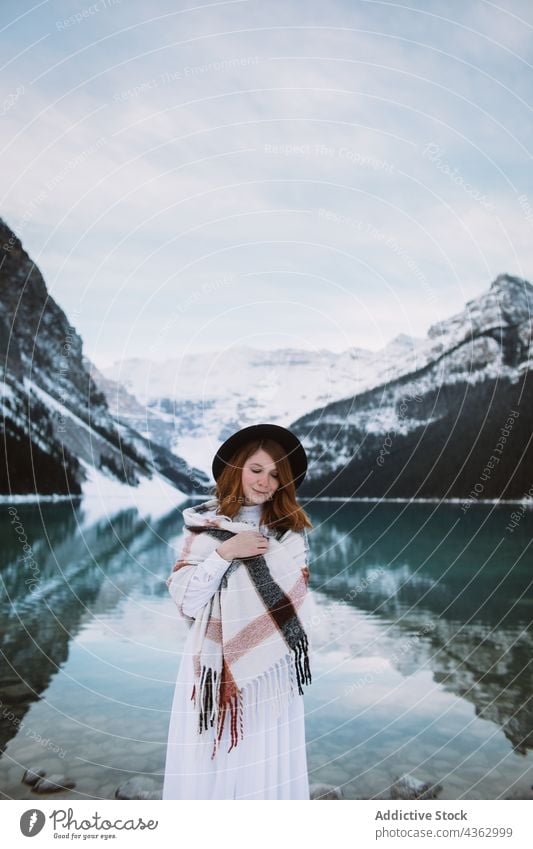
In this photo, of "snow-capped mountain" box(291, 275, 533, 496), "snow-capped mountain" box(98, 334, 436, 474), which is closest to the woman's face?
"snow-capped mountain" box(98, 334, 436, 474)

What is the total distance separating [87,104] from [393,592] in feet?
15.8

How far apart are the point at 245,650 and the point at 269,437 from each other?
A: 522 millimetres

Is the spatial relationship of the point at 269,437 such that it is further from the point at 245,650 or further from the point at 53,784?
the point at 53,784

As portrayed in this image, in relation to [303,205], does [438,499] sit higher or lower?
lower

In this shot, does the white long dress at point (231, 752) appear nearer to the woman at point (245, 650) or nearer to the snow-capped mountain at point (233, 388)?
the woman at point (245, 650)

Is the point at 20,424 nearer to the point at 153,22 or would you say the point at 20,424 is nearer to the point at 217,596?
the point at 153,22

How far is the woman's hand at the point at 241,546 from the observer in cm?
171

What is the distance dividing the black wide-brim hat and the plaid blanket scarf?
0.16 meters

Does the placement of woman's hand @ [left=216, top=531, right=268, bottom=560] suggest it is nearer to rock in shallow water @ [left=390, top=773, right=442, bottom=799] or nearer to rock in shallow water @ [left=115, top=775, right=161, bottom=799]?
rock in shallow water @ [left=115, top=775, right=161, bottom=799]

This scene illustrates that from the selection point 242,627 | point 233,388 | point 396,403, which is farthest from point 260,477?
point 396,403

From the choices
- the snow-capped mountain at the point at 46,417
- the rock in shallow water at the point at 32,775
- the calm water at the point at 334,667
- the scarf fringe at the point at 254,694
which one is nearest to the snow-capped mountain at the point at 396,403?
the snow-capped mountain at the point at 46,417

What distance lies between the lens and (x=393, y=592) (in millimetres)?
6711
